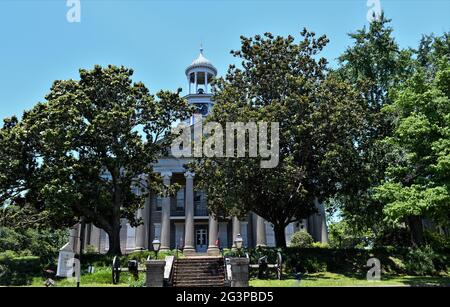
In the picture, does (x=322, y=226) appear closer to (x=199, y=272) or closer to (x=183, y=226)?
(x=183, y=226)

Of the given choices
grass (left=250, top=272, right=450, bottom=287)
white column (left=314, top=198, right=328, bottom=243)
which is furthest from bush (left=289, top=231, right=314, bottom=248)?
grass (left=250, top=272, right=450, bottom=287)

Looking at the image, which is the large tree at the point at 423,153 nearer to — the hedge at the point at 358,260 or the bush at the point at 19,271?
the hedge at the point at 358,260

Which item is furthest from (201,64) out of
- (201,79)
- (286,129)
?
(286,129)

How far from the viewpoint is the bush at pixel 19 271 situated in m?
21.7

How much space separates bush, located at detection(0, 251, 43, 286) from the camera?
21666 millimetres

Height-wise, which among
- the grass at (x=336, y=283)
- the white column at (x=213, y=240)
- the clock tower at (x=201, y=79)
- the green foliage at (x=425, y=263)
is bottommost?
the grass at (x=336, y=283)

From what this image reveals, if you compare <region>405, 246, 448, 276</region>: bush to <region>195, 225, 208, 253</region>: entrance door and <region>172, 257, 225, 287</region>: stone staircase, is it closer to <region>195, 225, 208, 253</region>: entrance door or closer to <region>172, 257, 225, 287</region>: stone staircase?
<region>172, 257, 225, 287</region>: stone staircase

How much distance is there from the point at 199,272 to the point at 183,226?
22125 mm

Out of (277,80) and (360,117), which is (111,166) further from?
(360,117)

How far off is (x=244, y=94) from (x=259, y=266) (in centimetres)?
1067

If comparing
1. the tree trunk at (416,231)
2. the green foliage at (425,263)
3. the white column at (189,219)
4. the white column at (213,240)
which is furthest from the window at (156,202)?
the green foliage at (425,263)

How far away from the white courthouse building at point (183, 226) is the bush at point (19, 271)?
1393cm

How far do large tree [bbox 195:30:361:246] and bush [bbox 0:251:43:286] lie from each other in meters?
10.5
